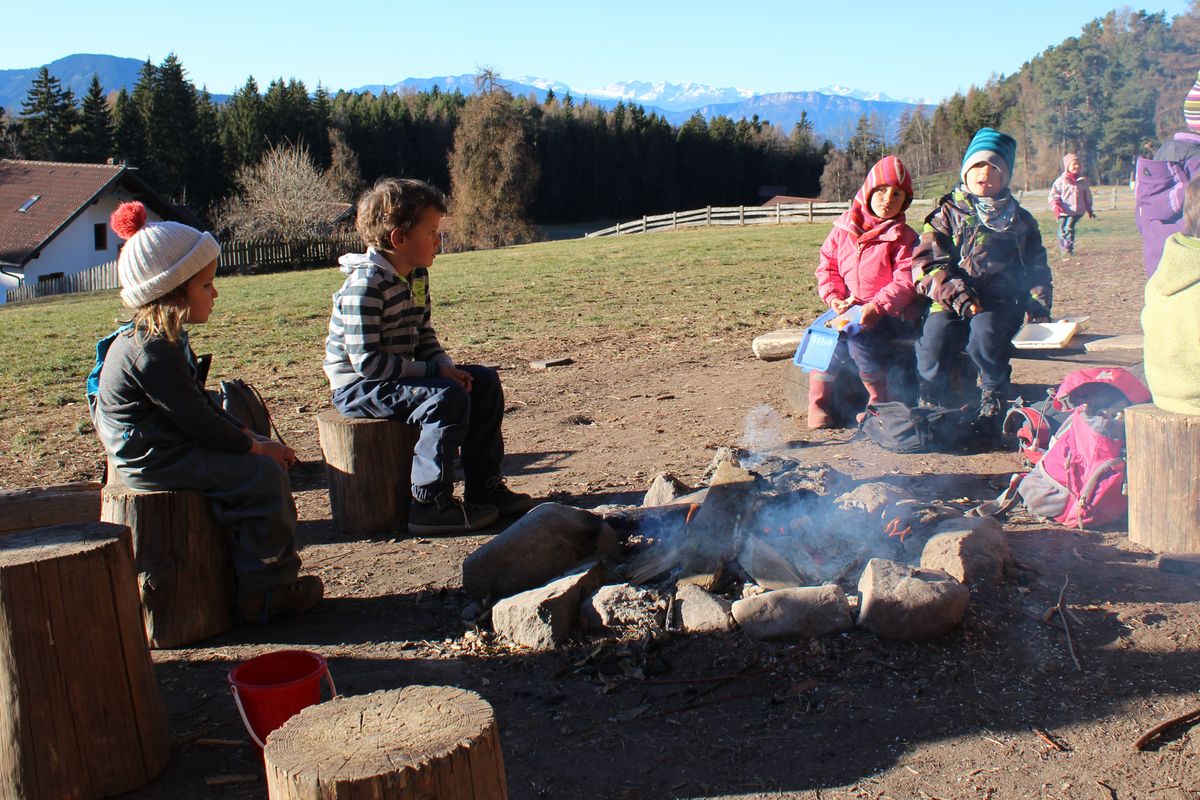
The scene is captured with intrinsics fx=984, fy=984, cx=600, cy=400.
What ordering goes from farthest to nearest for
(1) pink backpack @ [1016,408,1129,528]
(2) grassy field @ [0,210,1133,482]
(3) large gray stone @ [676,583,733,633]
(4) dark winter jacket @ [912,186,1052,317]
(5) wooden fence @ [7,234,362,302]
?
1. (5) wooden fence @ [7,234,362,302]
2. (2) grassy field @ [0,210,1133,482]
3. (4) dark winter jacket @ [912,186,1052,317]
4. (1) pink backpack @ [1016,408,1129,528]
5. (3) large gray stone @ [676,583,733,633]

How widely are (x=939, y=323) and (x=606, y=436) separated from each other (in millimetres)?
2185

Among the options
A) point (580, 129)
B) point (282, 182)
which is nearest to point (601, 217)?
point (580, 129)

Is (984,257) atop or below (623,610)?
atop

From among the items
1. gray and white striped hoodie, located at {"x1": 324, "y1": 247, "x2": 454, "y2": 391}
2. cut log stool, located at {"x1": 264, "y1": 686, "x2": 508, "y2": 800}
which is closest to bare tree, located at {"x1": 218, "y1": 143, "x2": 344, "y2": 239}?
gray and white striped hoodie, located at {"x1": 324, "y1": 247, "x2": 454, "y2": 391}

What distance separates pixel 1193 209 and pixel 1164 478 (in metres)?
1.10

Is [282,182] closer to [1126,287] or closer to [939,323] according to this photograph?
[1126,287]

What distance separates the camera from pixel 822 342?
6016mm

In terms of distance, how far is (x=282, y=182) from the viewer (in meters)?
40.1

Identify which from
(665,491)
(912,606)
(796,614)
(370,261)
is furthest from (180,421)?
(912,606)

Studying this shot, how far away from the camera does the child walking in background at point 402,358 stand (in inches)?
184

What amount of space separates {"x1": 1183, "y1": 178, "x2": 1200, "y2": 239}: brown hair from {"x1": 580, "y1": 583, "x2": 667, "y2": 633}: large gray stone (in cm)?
266

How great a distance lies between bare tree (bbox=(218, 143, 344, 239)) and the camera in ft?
131

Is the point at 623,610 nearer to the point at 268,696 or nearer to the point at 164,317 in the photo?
the point at 268,696

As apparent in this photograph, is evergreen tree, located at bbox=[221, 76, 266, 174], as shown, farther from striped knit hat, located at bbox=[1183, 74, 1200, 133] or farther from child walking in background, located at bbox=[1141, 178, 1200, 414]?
child walking in background, located at bbox=[1141, 178, 1200, 414]
